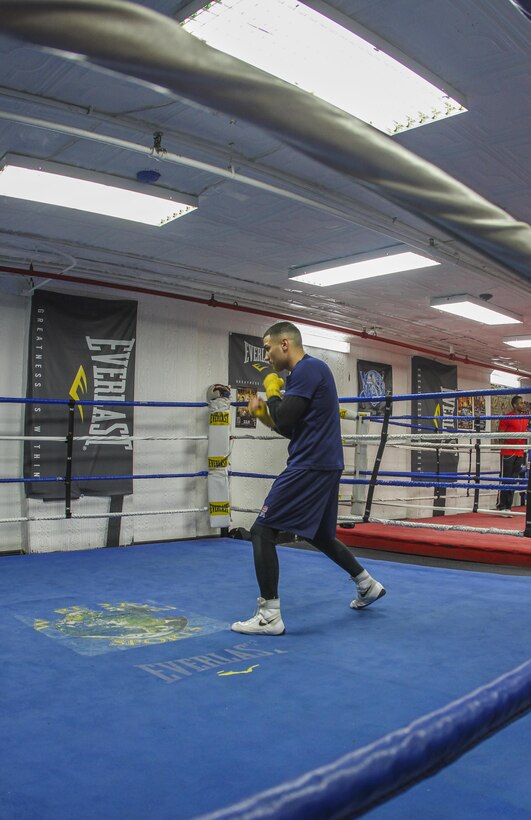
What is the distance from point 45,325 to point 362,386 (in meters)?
4.75

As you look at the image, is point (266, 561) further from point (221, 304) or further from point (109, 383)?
point (221, 304)

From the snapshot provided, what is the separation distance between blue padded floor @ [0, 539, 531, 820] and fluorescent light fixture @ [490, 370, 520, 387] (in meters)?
9.11

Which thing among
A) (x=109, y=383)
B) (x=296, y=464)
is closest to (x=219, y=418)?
(x=109, y=383)

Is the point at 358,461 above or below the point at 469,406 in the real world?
below

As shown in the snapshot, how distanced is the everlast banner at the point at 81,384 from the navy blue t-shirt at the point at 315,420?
3.06m

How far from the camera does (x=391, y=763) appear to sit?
1.28 feet

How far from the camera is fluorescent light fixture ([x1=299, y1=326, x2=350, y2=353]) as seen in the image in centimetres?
814

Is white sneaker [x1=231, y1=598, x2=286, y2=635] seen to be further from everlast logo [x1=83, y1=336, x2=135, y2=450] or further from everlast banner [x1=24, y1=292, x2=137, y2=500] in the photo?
everlast logo [x1=83, y1=336, x2=135, y2=450]

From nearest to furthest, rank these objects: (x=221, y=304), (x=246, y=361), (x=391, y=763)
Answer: (x=391, y=763), (x=221, y=304), (x=246, y=361)

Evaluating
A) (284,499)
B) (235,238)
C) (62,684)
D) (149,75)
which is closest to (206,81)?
(149,75)

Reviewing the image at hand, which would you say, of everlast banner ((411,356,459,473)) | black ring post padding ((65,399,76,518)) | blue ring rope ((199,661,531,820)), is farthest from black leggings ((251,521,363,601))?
everlast banner ((411,356,459,473))

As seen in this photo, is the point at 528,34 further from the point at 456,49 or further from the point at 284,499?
the point at 284,499

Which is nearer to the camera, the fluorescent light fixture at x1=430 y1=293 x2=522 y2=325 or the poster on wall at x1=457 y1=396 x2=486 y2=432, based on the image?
the fluorescent light fixture at x1=430 y1=293 x2=522 y2=325

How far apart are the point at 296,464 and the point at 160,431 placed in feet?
12.9
